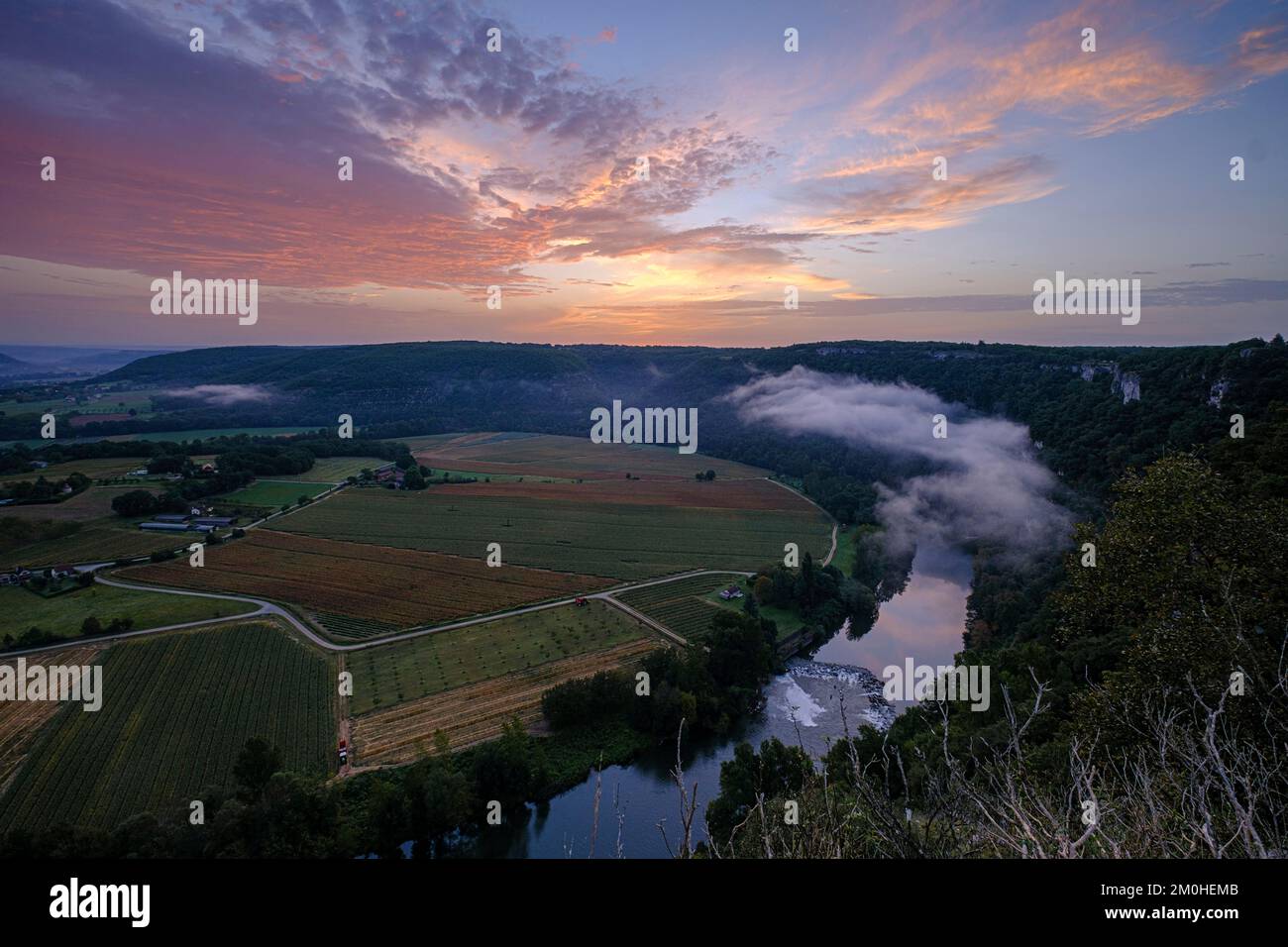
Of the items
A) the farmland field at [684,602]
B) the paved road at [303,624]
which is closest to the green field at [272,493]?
the paved road at [303,624]

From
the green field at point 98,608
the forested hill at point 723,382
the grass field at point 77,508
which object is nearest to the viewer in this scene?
the green field at point 98,608

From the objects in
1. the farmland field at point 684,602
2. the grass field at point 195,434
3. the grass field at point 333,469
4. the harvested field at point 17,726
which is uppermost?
the grass field at point 195,434

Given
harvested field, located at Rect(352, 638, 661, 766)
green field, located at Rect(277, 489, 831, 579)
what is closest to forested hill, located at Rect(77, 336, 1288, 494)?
green field, located at Rect(277, 489, 831, 579)

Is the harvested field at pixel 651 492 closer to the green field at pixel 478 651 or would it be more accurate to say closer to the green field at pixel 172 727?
the green field at pixel 478 651

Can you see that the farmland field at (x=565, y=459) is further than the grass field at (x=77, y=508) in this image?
Yes

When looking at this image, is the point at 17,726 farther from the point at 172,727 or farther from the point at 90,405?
the point at 90,405

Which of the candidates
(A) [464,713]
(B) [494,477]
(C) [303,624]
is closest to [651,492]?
(B) [494,477]
